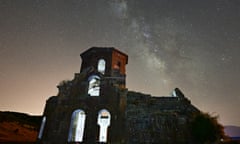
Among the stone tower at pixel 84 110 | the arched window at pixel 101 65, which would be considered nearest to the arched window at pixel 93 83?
the stone tower at pixel 84 110

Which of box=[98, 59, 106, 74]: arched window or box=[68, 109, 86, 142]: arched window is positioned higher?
box=[98, 59, 106, 74]: arched window

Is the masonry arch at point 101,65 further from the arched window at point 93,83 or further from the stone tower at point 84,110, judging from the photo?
the stone tower at point 84,110

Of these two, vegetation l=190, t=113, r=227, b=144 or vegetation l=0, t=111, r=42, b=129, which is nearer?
vegetation l=190, t=113, r=227, b=144

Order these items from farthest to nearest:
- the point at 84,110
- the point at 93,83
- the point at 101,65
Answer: the point at 101,65 < the point at 93,83 < the point at 84,110

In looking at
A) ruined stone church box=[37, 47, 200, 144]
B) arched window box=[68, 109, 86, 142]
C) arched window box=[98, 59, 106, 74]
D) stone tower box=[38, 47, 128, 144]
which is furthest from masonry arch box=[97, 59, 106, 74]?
arched window box=[68, 109, 86, 142]

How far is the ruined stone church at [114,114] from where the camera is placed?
16.3 meters

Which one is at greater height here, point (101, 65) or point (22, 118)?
point (101, 65)

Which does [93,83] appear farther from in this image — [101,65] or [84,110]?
[84,110]

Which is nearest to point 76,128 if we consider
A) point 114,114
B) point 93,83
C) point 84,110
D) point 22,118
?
point 84,110

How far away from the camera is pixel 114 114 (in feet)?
57.3

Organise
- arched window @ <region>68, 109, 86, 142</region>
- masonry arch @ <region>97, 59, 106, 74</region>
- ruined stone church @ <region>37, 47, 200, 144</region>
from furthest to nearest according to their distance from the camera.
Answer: masonry arch @ <region>97, 59, 106, 74</region>, arched window @ <region>68, 109, 86, 142</region>, ruined stone church @ <region>37, 47, 200, 144</region>

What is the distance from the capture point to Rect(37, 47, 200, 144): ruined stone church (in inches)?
643

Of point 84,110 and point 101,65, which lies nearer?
point 84,110

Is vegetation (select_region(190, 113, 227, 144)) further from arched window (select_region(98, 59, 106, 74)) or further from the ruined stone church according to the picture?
arched window (select_region(98, 59, 106, 74))
